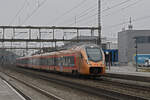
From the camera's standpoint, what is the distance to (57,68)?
3409 centimetres

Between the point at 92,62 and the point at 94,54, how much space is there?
0.95 metres

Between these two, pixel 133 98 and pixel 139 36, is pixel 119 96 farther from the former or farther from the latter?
pixel 139 36

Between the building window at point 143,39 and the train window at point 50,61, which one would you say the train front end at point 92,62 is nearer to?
the train window at point 50,61

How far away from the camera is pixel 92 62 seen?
24.7 metres

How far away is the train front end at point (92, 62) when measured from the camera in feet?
80.2

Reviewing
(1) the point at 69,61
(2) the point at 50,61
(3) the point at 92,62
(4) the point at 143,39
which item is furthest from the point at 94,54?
(4) the point at 143,39

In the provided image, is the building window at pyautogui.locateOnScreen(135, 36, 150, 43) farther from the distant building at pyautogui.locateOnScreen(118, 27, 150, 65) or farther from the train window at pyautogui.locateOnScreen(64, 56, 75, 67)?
the train window at pyautogui.locateOnScreen(64, 56, 75, 67)

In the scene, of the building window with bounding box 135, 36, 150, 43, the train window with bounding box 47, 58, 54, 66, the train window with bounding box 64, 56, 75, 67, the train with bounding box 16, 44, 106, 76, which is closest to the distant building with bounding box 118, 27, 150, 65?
the building window with bounding box 135, 36, 150, 43

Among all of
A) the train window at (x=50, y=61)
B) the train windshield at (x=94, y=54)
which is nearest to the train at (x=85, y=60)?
the train windshield at (x=94, y=54)

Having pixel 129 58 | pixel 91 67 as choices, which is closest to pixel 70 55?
pixel 91 67

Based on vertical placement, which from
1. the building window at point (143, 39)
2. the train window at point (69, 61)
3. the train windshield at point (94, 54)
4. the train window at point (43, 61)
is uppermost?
the building window at point (143, 39)

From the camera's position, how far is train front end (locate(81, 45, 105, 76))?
24.5 metres

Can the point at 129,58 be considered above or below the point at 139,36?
below

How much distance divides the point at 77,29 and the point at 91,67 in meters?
19.6
